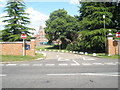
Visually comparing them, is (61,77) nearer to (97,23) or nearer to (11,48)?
(11,48)

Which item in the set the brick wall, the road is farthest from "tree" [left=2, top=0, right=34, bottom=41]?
the road

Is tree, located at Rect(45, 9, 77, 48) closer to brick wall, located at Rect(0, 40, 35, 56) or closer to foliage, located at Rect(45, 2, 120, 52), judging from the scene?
foliage, located at Rect(45, 2, 120, 52)

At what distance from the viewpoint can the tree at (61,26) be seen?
7029 cm

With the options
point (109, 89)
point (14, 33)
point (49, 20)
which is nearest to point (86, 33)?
point (14, 33)

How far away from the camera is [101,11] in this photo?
128ft

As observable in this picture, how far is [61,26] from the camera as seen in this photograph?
7100 cm

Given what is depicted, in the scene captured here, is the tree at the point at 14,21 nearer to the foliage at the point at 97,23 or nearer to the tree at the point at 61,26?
the foliage at the point at 97,23

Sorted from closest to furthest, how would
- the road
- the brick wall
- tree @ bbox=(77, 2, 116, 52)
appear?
the road, the brick wall, tree @ bbox=(77, 2, 116, 52)

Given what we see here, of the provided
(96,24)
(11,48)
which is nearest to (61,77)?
(11,48)

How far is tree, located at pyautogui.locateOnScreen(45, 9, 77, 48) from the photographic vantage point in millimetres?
70287

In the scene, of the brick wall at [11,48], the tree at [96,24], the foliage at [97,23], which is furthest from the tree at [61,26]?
the brick wall at [11,48]

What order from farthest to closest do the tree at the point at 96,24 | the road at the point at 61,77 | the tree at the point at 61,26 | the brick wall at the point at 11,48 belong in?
the tree at the point at 61,26 < the tree at the point at 96,24 < the brick wall at the point at 11,48 < the road at the point at 61,77

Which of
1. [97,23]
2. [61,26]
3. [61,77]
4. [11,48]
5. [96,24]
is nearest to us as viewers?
[61,77]

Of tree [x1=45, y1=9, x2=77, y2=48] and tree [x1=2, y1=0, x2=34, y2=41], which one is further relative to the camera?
tree [x1=45, y1=9, x2=77, y2=48]
